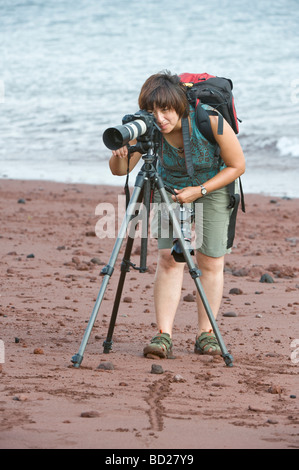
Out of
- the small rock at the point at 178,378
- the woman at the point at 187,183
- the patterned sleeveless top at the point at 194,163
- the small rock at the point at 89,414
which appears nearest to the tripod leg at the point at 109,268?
the woman at the point at 187,183

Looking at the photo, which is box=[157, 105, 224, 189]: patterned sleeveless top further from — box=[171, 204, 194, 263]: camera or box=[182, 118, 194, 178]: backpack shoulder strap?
box=[171, 204, 194, 263]: camera

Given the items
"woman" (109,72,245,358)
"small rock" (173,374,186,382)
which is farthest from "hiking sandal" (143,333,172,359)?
"small rock" (173,374,186,382)

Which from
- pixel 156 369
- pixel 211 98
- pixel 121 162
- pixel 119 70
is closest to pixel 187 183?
pixel 121 162

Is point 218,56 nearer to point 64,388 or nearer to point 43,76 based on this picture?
point 43,76

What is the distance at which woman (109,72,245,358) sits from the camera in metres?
4.41

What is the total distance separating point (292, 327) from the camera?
5.52m

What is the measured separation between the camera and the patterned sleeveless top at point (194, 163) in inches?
179

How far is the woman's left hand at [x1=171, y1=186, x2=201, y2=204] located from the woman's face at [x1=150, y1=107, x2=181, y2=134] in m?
0.32

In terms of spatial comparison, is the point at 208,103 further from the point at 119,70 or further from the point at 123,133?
the point at 119,70

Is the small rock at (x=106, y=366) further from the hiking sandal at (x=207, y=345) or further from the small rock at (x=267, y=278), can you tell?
the small rock at (x=267, y=278)

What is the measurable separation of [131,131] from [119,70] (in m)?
24.7

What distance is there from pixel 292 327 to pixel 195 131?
5.45 feet
